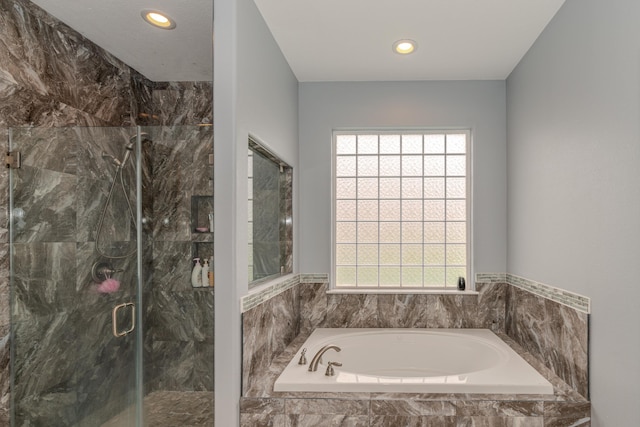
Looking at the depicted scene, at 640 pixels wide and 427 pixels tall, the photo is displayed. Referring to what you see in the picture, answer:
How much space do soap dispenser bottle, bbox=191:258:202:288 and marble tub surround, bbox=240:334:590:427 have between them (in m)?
0.58

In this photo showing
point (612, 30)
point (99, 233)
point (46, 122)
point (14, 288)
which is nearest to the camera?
point (612, 30)

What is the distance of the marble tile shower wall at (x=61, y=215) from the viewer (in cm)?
189

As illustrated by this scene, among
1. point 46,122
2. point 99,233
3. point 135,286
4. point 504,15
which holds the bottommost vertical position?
point 135,286

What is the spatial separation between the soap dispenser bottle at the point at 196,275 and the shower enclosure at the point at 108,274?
4 centimetres

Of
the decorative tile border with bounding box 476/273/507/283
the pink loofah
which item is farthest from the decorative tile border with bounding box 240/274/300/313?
the decorative tile border with bounding box 476/273/507/283

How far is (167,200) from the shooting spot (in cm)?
221

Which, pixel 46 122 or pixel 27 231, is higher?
pixel 46 122

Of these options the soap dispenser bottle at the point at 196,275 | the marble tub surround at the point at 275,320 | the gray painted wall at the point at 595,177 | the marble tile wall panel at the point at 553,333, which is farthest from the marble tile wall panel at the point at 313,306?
the gray painted wall at the point at 595,177

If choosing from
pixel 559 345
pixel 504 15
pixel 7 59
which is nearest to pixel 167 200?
pixel 7 59

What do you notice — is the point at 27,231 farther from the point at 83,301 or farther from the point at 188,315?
the point at 188,315

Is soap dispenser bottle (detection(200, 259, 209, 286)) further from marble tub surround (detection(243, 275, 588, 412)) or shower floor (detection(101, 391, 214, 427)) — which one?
shower floor (detection(101, 391, 214, 427))

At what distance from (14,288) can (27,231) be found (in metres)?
0.26

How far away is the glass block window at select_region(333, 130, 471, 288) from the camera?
131 inches

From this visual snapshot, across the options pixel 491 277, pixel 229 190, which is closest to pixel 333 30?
pixel 229 190
